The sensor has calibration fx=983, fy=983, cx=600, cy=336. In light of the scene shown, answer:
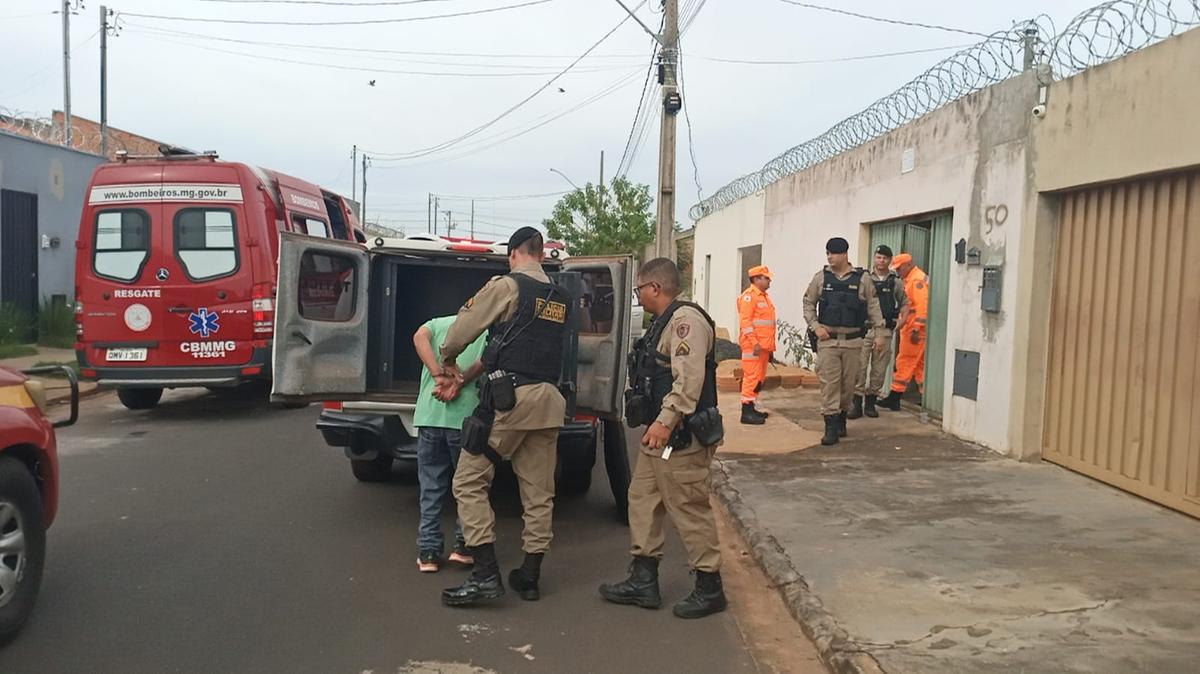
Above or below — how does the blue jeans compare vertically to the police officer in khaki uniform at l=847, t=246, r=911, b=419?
below

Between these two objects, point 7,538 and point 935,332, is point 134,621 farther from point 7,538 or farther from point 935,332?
point 935,332

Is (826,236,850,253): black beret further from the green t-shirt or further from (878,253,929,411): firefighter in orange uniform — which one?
the green t-shirt

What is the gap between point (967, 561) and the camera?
515cm

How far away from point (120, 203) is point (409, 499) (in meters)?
5.70

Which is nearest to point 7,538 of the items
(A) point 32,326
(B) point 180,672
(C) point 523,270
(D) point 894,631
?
(B) point 180,672

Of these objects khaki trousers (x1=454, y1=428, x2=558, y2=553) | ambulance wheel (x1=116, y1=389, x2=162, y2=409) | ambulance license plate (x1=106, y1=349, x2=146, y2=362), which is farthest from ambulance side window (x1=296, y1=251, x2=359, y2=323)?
ambulance wheel (x1=116, y1=389, x2=162, y2=409)

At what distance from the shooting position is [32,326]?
55.9ft

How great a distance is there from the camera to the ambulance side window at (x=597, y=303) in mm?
6008

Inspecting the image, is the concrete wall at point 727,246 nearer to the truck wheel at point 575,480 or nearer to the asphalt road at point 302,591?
the truck wheel at point 575,480

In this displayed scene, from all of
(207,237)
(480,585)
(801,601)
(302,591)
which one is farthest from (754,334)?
(302,591)

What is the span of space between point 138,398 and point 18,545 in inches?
304

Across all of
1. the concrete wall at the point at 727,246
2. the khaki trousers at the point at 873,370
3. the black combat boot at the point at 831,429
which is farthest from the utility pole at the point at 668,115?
the black combat boot at the point at 831,429

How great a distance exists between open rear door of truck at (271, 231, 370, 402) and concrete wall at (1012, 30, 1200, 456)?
16.4ft

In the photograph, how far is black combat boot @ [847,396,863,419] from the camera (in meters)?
10.0
